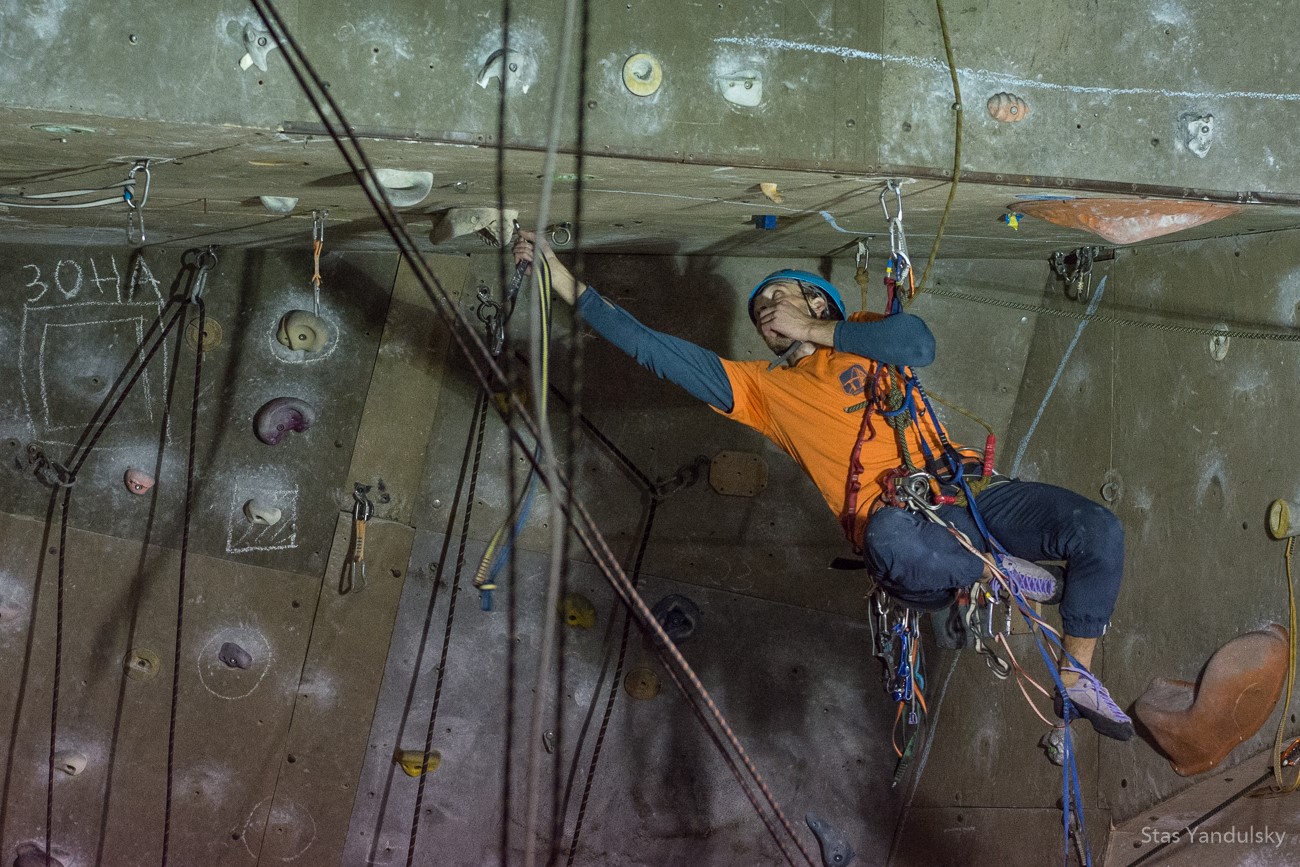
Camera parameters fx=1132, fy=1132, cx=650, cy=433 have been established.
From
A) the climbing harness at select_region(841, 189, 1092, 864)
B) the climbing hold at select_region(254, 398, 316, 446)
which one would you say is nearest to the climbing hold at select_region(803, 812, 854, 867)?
the climbing harness at select_region(841, 189, 1092, 864)

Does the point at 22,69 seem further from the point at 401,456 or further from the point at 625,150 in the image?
the point at 401,456

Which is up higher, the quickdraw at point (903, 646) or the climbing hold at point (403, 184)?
the climbing hold at point (403, 184)

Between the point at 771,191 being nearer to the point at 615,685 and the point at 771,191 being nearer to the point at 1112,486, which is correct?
the point at 1112,486

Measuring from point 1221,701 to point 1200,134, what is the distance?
1.35 m

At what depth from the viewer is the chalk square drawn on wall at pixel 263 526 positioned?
3.71 metres

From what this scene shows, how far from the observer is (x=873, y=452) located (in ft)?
8.51

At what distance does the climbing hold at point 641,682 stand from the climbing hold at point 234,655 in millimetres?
1252

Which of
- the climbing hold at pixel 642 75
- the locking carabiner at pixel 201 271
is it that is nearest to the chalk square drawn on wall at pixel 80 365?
the locking carabiner at pixel 201 271

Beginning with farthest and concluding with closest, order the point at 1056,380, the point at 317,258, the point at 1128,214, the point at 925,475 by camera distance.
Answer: the point at 1056,380, the point at 317,258, the point at 1128,214, the point at 925,475

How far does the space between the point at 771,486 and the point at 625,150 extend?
6.04 feet

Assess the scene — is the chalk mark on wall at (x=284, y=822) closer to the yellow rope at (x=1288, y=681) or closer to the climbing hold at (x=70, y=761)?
the climbing hold at (x=70, y=761)

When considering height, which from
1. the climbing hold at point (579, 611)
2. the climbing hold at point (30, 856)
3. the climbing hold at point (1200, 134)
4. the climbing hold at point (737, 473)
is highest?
the climbing hold at point (1200, 134)

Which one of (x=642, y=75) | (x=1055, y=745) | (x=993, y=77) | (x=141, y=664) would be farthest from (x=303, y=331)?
(x=1055, y=745)

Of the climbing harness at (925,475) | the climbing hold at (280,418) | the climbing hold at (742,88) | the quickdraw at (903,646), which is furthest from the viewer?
the climbing hold at (280,418)
